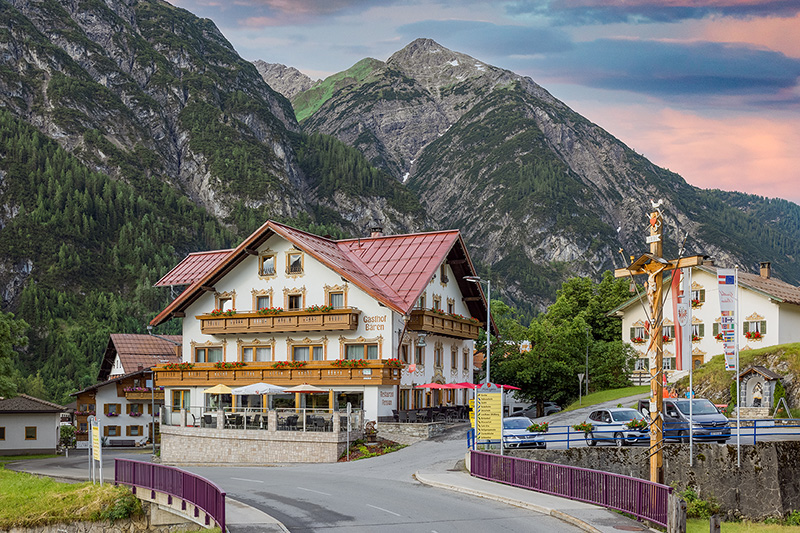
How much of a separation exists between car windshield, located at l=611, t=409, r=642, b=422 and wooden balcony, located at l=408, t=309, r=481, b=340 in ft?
57.7

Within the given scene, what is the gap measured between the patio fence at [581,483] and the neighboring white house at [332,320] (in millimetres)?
17635

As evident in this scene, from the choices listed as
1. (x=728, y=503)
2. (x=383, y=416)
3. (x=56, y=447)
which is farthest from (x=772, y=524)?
(x=56, y=447)

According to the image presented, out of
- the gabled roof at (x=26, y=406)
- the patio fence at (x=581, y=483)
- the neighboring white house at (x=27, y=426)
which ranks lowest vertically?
the neighboring white house at (x=27, y=426)

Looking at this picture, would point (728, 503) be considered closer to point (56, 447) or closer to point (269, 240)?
point (269, 240)

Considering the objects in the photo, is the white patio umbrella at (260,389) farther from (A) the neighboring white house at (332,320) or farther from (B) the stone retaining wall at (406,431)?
(B) the stone retaining wall at (406,431)

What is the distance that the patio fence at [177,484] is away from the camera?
23.5 metres

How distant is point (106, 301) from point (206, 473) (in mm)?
158815

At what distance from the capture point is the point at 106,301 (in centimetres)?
18862

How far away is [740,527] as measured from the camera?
3019 cm

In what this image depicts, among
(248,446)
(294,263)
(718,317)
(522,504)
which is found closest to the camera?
(522,504)

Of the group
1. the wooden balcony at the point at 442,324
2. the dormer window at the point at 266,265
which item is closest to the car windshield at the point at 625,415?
the wooden balcony at the point at 442,324

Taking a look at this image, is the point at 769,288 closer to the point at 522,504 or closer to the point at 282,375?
the point at 282,375

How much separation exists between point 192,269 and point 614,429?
39.8 meters

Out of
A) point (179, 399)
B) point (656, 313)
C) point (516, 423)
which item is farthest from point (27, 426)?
point (656, 313)
